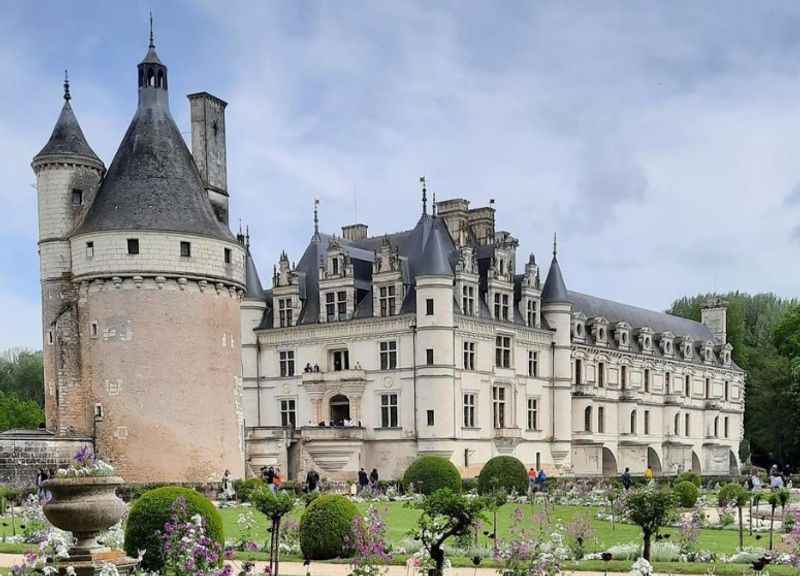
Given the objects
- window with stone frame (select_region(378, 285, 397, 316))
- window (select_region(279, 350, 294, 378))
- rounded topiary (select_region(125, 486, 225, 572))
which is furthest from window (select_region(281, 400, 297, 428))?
rounded topiary (select_region(125, 486, 225, 572))

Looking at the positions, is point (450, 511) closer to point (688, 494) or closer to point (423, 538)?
point (423, 538)

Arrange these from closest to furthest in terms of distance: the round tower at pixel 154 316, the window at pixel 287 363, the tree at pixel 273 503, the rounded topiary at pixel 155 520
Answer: the tree at pixel 273 503, the rounded topiary at pixel 155 520, the round tower at pixel 154 316, the window at pixel 287 363

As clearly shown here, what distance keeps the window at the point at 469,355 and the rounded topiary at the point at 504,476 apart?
7.54 meters

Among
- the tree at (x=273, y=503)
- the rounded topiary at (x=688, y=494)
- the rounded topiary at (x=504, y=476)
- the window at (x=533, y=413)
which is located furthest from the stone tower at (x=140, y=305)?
the tree at (x=273, y=503)

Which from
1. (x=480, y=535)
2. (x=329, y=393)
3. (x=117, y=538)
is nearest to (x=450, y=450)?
(x=329, y=393)

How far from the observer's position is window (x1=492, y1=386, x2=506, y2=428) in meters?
43.8

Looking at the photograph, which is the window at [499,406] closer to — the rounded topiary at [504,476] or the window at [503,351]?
the window at [503,351]

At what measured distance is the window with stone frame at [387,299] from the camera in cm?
4244

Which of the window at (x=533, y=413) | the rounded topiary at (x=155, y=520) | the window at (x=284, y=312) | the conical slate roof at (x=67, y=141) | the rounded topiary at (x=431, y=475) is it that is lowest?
the rounded topiary at (x=431, y=475)

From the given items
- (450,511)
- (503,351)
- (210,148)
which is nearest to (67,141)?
(210,148)

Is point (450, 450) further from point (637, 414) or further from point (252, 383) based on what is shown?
point (637, 414)

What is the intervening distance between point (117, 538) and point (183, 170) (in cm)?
2063

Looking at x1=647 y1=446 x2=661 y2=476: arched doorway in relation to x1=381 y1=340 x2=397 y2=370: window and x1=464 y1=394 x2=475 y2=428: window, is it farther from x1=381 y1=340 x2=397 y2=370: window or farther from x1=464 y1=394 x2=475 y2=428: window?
x1=381 y1=340 x2=397 y2=370: window

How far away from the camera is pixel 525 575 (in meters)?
10.1
